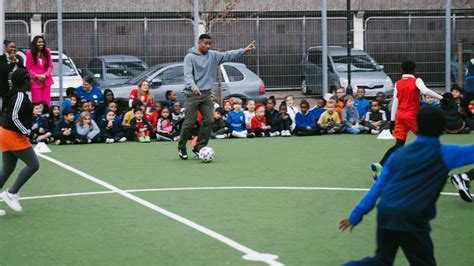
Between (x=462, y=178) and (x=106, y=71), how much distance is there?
13.8m

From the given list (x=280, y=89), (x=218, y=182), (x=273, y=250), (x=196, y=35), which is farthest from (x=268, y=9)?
(x=273, y=250)

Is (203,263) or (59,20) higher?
(59,20)

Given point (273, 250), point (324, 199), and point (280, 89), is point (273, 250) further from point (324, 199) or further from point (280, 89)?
point (280, 89)

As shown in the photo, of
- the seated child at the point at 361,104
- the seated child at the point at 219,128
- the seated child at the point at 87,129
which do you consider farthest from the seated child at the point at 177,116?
the seated child at the point at 361,104

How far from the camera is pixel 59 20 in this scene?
68.3ft

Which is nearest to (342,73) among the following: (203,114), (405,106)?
(203,114)

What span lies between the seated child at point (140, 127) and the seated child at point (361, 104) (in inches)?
197

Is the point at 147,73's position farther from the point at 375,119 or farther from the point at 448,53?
the point at 448,53

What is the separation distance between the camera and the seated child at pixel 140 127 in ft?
65.8

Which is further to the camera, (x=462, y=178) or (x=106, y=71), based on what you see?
(x=106, y=71)

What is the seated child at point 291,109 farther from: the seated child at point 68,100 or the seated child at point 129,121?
the seated child at point 68,100

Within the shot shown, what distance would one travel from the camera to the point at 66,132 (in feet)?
63.1

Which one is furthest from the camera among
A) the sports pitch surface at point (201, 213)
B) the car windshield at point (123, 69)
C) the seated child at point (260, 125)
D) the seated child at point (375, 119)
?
the car windshield at point (123, 69)

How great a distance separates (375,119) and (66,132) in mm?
7007
